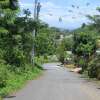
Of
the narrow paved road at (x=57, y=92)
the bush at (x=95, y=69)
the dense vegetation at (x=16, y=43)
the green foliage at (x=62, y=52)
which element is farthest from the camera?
the green foliage at (x=62, y=52)

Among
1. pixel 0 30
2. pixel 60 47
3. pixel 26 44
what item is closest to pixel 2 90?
pixel 0 30

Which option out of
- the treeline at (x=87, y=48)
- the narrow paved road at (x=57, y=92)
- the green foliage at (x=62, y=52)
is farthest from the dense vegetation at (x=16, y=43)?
the green foliage at (x=62, y=52)

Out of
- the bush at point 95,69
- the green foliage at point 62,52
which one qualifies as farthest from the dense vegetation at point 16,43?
the green foliage at point 62,52

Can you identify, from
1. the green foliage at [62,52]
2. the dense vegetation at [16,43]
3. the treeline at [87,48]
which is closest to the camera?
the dense vegetation at [16,43]

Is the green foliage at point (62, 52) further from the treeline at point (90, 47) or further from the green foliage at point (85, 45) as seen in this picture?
the green foliage at point (85, 45)

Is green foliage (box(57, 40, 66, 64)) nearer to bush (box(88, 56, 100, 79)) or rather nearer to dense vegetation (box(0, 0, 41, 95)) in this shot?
bush (box(88, 56, 100, 79))

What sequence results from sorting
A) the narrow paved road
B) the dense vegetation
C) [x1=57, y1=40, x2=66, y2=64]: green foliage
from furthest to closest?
[x1=57, y1=40, x2=66, y2=64]: green foliage → the dense vegetation → the narrow paved road

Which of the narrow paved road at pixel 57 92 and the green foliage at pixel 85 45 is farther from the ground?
the green foliage at pixel 85 45

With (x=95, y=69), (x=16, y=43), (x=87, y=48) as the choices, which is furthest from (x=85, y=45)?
(x=16, y=43)

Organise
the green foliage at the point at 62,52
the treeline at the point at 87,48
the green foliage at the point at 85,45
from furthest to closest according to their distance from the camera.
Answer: the green foliage at the point at 62,52 < the green foliage at the point at 85,45 < the treeline at the point at 87,48

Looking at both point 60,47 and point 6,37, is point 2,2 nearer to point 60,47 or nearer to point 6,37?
point 6,37

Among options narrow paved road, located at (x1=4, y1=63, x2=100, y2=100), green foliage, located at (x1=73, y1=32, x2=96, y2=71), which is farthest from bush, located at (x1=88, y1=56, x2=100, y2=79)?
green foliage, located at (x1=73, y1=32, x2=96, y2=71)

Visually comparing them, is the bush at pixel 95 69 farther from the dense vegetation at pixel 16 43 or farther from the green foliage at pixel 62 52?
the green foliage at pixel 62 52

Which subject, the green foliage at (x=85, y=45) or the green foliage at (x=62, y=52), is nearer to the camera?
the green foliage at (x=85, y=45)
